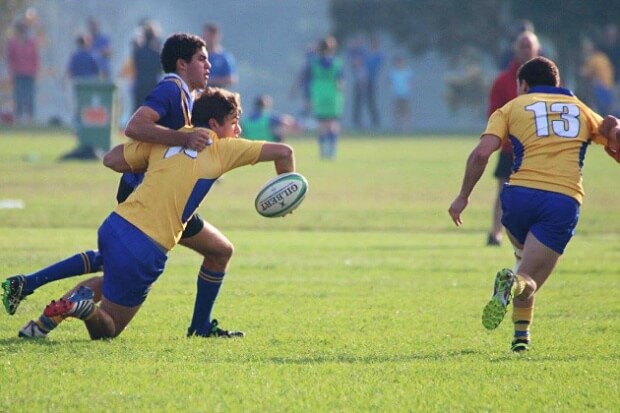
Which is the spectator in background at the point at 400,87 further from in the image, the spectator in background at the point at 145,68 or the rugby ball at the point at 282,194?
the rugby ball at the point at 282,194

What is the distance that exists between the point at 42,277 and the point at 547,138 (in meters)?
3.16

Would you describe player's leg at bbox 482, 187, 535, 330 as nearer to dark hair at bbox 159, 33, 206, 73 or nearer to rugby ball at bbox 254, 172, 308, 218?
rugby ball at bbox 254, 172, 308, 218

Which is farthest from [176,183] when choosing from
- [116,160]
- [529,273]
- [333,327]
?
[529,273]

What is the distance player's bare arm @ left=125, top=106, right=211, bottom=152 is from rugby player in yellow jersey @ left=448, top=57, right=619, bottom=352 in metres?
1.55

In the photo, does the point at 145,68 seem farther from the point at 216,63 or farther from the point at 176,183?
the point at 176,183

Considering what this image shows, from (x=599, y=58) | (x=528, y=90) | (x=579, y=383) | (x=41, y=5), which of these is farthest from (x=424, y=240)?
(x=41, y=5)

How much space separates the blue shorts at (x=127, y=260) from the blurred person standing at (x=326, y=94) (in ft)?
67.2

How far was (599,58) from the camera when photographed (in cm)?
3850

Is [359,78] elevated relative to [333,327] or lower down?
lower down

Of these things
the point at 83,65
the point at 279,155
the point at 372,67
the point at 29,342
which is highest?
the point at 279,155

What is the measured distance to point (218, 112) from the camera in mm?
8312

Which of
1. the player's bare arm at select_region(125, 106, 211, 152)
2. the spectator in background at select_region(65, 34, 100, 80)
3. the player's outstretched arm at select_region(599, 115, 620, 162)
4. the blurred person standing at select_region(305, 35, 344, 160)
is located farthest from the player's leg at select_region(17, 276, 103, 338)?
the spectator in background at select_region(65, 34, 100, 80)

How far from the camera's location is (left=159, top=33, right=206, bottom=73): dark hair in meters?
8.34

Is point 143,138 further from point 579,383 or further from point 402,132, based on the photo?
point 402,132
